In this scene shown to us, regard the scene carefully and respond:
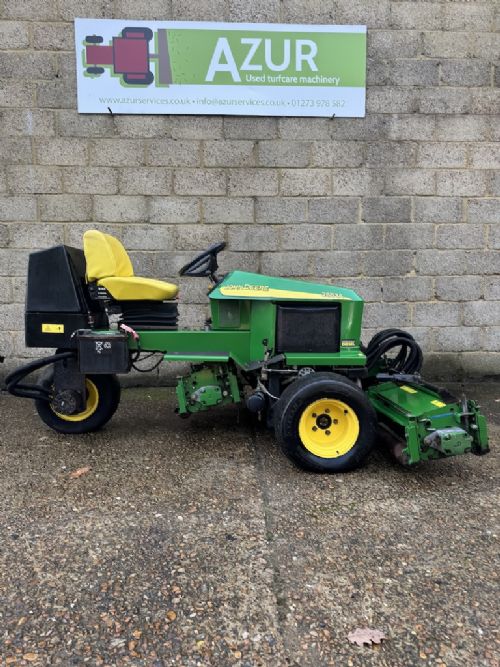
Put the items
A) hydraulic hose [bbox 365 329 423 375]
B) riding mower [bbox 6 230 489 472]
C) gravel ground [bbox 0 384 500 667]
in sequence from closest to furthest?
gravel ground [bbox 0 384 500 667] → riding mower [bbox 6 230 489 472] → hydraulic hose [bbox 365 329 423 375]

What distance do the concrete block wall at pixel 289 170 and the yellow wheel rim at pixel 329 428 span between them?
85.0 inches

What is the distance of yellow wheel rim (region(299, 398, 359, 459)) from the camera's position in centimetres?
321

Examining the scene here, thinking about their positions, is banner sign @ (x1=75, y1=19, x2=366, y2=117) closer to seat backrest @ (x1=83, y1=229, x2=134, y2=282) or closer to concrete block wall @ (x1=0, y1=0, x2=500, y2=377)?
concrete block wall @ (x1=0, y1=0, x2=500, y2=377)

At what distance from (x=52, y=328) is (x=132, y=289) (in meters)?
0.61

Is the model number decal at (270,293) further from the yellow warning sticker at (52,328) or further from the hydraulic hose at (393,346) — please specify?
the yellow warning sticker at (52,328)

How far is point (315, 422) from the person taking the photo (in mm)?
3258

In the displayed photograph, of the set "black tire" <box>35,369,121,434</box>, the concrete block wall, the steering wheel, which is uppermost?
the concrete block wall

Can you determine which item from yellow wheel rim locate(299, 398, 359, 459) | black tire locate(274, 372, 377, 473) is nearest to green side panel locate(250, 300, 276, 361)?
black tire locate(274, 372, 377, 473)

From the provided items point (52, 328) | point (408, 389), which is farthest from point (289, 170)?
point (52, 328)

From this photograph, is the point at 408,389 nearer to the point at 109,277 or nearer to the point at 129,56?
the point at 109,277

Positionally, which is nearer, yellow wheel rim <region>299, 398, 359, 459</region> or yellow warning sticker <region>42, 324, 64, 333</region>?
yellow wheel rim <region>299, 398, 359, 459</region>

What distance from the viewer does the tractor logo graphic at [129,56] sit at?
475 cm

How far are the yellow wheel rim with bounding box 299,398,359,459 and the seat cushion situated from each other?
132cm

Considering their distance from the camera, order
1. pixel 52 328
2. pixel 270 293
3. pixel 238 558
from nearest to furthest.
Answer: pixel 238 558 < pixel 270 293 < pixel 52 328
